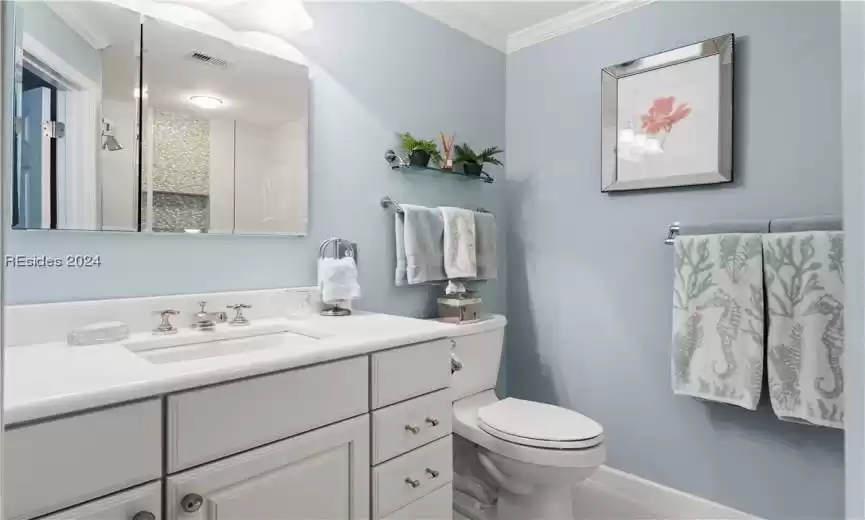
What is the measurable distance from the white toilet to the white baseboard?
16.8 inches

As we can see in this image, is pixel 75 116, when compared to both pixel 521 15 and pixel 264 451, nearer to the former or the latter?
pixel 264 451

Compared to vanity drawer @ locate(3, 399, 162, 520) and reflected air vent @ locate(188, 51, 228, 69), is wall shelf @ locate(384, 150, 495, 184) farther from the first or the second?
vanity drawer @ locate(3, 399, 162, 520)

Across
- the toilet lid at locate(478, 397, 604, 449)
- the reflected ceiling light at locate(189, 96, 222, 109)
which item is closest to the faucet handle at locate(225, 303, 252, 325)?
the reflected ceiling light at locate(189, 96, 222, 109)

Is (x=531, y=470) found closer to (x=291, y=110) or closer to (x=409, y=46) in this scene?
(x=291, y=110)

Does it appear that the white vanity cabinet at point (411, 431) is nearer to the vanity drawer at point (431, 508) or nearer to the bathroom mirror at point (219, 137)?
the vanity drawer at point (431, 508)

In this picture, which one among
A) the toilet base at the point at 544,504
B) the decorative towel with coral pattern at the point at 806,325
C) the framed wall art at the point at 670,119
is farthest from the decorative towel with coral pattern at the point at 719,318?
the toilet base at the point at 544,504

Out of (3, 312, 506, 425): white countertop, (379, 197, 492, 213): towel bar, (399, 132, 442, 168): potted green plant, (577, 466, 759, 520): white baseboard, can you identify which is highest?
(399, 132, 442, 168): potted green plant

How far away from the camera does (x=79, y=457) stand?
2.37ft

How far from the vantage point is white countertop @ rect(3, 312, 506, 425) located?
27.9 inches

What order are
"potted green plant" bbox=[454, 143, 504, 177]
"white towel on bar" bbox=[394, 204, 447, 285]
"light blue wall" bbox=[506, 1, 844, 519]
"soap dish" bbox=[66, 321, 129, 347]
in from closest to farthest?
"soap dish" bbox=[66, 321, 129, 347], "light blue wall" bbox=[506, 1, 844, 519], "white towel on bar" bbox=[394, 204, 447, 285], "potted green plant" bbox=[454, 143, 504, 177]

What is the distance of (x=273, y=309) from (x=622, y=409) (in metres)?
1.46

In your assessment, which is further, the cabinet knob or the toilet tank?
the toilet tank

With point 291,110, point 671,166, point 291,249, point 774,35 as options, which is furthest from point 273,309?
point 774,35

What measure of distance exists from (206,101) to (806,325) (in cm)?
193
